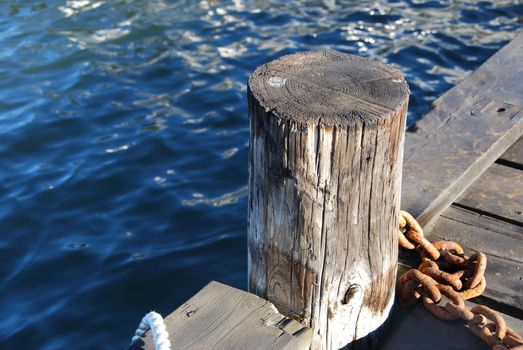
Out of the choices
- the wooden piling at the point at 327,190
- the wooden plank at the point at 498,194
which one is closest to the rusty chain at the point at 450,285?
the wooden piling at the point at 327,190

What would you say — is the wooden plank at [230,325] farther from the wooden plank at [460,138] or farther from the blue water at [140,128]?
the blue water at [140,128]

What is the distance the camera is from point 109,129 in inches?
265

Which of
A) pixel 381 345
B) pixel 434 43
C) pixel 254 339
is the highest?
pixel 254 339

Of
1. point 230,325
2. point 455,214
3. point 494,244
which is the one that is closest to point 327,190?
point 230,325

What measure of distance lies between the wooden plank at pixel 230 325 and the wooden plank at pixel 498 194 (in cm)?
144

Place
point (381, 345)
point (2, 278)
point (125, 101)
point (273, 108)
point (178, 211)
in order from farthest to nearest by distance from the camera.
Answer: point (125, 101), point (178, 211), point (2, 278), point (381, 345), point (273, 108)

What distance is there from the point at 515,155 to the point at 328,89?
1934mm

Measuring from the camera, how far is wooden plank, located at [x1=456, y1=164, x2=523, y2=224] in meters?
3.77

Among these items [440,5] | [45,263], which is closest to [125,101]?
[45,263]

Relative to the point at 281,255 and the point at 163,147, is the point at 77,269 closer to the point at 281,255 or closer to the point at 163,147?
the point at 163,147

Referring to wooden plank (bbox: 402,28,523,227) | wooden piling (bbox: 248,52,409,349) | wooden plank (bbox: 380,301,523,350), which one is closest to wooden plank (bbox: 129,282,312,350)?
wooden piling (bbox: 248,52,409,349)

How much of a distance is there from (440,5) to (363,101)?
699cm

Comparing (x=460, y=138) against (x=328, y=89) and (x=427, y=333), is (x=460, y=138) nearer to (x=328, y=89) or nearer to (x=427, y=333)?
(x=427, y=333)

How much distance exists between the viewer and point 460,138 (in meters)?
4.13
